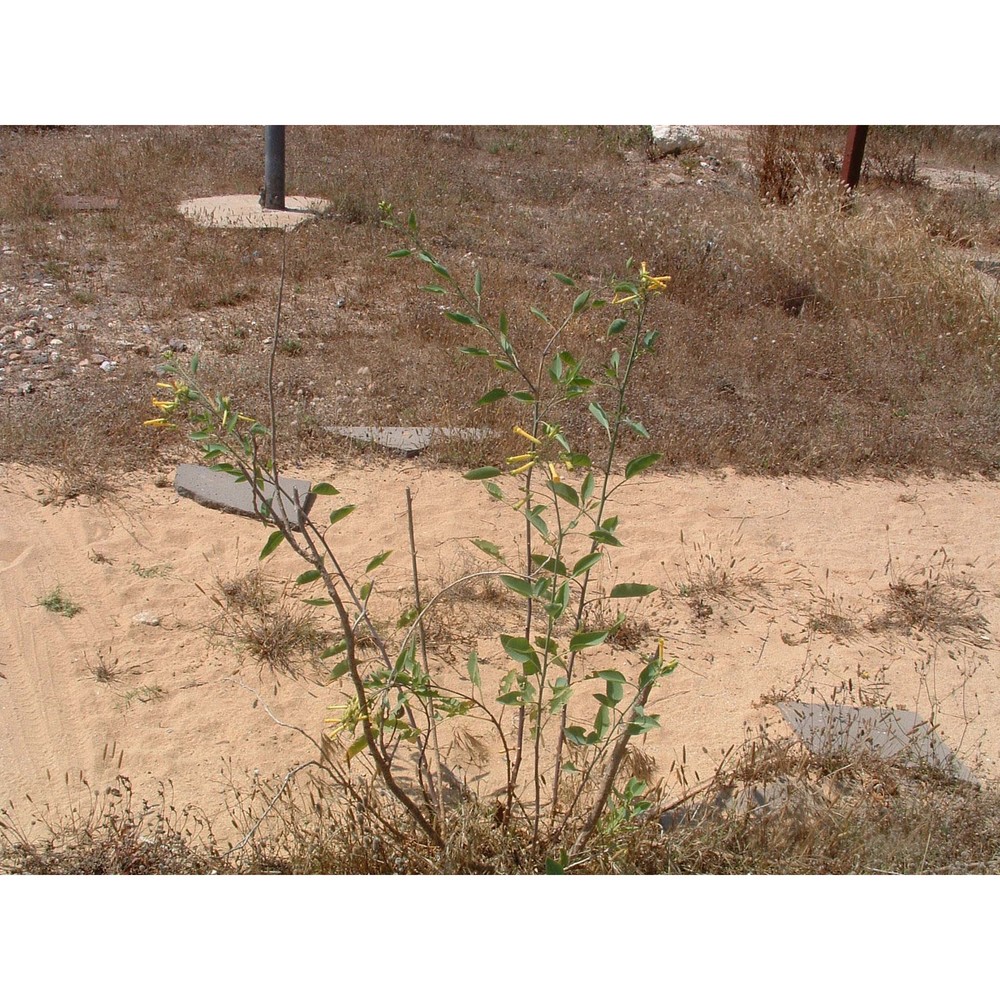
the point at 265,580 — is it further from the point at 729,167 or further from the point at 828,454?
the point at 729,167

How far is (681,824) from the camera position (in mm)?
2900

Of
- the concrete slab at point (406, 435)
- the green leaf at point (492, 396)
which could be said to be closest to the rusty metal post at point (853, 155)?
the concrete slab at point (406, 435)

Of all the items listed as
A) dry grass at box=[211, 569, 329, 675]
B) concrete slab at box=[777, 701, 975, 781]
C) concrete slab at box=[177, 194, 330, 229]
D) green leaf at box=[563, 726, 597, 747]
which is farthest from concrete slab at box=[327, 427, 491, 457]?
concrete slab at box=[177, 194, 330, 229]

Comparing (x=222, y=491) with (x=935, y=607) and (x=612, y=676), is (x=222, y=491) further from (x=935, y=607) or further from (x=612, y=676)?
(x=935, y=607)

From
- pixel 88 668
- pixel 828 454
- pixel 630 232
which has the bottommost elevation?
pixel 88 668

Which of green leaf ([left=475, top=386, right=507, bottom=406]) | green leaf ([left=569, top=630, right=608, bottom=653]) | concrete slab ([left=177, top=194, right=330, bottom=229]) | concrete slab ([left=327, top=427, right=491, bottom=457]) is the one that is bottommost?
concrete slab ([left=327, top=427, right=491, bottom=457])

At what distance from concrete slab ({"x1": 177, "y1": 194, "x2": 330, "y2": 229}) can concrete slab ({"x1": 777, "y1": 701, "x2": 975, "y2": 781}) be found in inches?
260

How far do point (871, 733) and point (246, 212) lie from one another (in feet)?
25.1

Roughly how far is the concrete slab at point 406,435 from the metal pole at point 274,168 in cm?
440

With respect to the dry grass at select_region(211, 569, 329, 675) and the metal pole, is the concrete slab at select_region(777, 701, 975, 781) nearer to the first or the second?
the dry grass at select_region(211, 569, 329, 675)

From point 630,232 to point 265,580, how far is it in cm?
599

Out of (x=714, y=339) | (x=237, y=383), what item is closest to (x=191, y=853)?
(x=237, y=383)

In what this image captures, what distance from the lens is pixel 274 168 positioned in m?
9.02

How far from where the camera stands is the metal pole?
29.3ft
